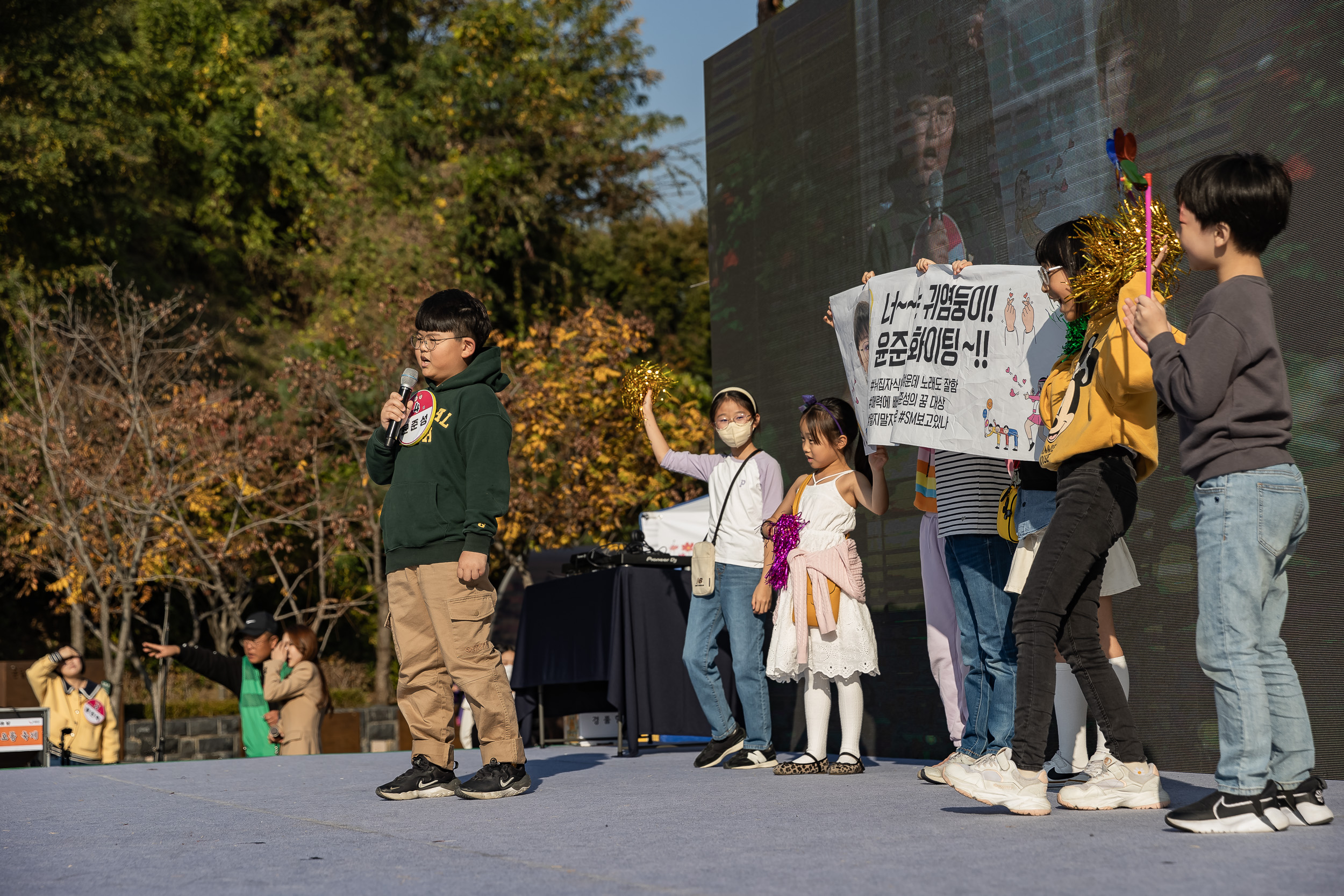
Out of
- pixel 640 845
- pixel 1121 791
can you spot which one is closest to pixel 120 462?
pixel 640 845

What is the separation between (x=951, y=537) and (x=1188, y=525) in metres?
0.89

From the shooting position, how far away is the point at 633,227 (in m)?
22.0

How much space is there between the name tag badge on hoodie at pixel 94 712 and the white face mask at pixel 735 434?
19.7 ft

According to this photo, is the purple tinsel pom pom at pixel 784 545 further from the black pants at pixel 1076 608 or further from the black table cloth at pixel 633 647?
the black pants at pixel 1076 608

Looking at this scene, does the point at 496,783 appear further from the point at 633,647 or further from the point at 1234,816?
the point at 1234,816

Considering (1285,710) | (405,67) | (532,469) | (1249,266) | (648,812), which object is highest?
(405,67)

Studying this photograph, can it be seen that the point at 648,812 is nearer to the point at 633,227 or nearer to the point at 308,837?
the point at 308,837

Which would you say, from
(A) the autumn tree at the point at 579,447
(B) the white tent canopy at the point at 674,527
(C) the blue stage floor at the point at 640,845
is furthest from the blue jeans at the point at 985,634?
(A) the autumn tree at the point at 579,447

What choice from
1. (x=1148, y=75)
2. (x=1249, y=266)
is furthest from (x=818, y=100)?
(x=1249, y=266)

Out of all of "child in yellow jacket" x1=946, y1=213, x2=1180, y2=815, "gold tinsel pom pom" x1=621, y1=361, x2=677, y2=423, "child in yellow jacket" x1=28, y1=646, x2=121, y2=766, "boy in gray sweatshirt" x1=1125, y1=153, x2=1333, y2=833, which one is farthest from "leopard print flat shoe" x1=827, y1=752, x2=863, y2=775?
"child in yellow jacket" x1=28, y1=646, x2=121, y2=766

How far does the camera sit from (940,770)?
4215 mm

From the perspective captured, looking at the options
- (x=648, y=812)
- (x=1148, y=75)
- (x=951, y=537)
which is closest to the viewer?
(x=648, y=812)

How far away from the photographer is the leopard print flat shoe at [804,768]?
188 inches

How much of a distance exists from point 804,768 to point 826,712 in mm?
261
